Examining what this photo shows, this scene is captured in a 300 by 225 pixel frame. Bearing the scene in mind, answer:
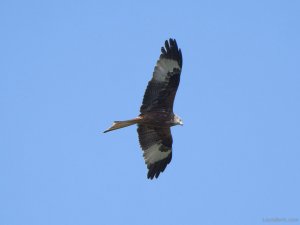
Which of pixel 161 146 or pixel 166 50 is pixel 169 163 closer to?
pixel 161 146

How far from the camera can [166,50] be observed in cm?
1692

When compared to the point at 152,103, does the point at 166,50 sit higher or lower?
higher

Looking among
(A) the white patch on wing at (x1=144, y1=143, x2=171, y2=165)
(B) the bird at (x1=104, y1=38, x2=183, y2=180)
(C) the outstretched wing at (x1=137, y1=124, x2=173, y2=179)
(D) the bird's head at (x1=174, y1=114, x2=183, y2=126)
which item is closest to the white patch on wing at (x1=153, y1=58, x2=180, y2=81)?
(B) the bird at (x1=104, y1=38, x2=183, y2=180)

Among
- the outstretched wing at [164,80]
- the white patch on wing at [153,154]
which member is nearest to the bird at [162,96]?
the outstretched wing at [164,80]

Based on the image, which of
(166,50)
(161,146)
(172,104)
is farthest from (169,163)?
(166,50)

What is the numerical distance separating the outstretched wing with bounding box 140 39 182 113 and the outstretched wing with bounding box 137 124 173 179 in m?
0.84

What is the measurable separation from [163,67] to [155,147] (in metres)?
2.06

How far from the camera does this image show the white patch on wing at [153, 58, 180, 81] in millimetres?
16875

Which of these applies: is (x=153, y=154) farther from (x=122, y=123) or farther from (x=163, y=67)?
(x=163, y=67)

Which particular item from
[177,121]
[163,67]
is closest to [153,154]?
[177,121]

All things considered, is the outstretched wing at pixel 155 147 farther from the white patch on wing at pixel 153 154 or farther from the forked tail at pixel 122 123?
the forked tail at pixel 122 123

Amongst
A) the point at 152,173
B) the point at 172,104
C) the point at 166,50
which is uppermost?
the point at 166,50

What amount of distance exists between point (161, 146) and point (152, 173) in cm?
67

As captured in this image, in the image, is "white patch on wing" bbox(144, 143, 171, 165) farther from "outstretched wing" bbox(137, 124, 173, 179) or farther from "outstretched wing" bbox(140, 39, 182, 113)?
"outstretched wing" bbox(140, 39, 182, 113)
